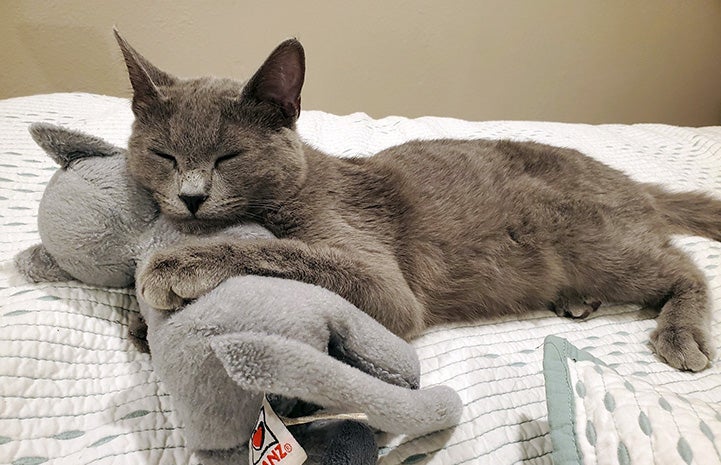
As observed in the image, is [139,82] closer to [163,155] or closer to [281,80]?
[163,155]

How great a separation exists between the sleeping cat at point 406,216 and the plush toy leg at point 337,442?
0.24 m

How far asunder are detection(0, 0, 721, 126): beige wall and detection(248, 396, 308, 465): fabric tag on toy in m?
2.26

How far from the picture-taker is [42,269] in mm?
877

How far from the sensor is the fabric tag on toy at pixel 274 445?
1.87ft

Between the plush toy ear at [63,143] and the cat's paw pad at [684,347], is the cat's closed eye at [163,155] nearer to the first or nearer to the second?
the plush toy ear at [63,143]

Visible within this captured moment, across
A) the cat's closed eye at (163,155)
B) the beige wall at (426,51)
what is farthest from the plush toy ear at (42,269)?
the beige wall at (426,51)

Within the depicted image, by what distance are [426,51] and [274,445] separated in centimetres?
250

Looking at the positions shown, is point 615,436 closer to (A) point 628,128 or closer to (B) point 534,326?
(B) point 534,326

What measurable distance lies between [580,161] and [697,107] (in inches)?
99.4

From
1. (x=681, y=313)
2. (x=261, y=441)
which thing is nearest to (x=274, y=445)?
(x=261, y=441)

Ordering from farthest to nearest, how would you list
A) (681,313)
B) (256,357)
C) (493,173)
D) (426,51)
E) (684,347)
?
(426,51) → (493,173) → (681,313) → (684,347) → (256,357)

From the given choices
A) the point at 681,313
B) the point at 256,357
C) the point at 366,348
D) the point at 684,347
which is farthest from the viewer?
the point at 681,313

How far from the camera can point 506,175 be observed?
4.12ft

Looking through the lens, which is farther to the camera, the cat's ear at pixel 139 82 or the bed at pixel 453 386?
the cat's ear at pixel 139 82
